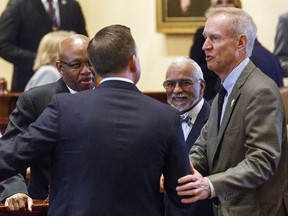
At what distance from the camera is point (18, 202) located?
369 centimetres

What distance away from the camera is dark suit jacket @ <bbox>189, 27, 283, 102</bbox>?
590 cm

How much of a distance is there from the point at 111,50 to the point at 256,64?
2.86 m

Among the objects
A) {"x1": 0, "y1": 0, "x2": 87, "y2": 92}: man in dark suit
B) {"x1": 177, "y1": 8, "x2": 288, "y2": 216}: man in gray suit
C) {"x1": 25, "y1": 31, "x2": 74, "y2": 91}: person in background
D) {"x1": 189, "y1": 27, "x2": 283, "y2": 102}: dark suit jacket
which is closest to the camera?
{"x1": 177, "y1": 8, "x2": 288, "y2": 216}: man in gray suit

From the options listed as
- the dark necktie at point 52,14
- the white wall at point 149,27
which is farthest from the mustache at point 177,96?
the white wall at point 149,27

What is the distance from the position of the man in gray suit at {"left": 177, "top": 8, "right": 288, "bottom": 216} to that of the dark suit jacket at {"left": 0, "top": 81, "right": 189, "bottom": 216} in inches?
8.2

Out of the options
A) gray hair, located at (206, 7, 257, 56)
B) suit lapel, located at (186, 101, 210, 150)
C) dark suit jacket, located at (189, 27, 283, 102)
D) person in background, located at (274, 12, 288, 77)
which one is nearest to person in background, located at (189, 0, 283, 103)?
dark suit jacket, located at (189, 27, 283, 102)

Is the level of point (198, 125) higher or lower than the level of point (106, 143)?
lower

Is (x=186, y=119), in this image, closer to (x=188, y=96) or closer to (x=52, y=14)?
(x=188, y=96)

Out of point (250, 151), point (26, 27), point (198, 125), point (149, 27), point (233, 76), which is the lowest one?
point (149, 27)

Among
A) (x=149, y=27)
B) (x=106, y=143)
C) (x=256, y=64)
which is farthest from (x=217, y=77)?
(x=149, y=27)

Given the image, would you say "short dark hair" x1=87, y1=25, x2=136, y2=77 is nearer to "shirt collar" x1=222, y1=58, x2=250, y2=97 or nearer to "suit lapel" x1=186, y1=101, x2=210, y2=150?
"shirt collar" x1=222, y1=58, x2=250, y2=97

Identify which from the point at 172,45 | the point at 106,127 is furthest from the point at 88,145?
the point at 172,45

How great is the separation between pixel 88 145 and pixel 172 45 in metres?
6.68

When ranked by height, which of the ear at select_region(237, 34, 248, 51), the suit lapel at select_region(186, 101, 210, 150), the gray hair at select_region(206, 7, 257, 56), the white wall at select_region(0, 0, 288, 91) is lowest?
the white wall at select_region(0, 0, 288, 91)
